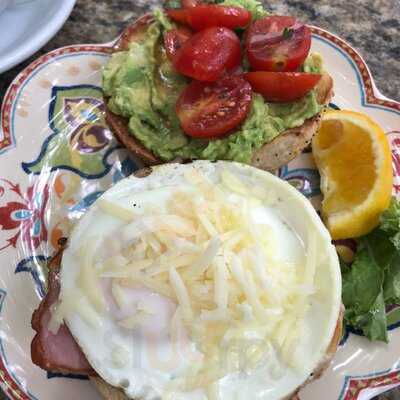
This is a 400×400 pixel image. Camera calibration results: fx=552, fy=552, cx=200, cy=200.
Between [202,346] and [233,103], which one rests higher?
[233,103]

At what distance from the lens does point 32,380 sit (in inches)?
88.0

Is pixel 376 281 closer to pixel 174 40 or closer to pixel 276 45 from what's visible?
pixel 276 45

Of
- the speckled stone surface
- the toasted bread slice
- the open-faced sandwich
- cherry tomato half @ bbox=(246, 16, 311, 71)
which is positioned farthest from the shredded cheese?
the speckled stone surface

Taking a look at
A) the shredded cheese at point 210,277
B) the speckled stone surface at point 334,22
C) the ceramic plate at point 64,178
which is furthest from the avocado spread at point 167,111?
the speckled stone surface at point 334,22

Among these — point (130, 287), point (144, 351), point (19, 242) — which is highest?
point (130, 287)

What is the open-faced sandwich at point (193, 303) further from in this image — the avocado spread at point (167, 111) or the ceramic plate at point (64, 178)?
the avocado spread at point (167, 111)

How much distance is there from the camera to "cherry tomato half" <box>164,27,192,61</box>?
2590mm

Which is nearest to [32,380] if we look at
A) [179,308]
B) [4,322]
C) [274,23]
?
[4,322]

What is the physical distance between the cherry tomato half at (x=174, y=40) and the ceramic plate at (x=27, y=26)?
0.63 metres

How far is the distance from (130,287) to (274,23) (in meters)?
1.46

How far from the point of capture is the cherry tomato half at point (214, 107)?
7.87ft

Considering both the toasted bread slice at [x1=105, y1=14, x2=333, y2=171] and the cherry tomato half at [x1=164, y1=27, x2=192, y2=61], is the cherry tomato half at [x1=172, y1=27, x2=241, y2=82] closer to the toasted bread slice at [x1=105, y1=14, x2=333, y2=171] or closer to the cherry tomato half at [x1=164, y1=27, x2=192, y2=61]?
the cherry tomato half at [x1=164, y1=27, x2=192, y2=61]

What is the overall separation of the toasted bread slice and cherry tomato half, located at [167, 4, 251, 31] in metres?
0.48

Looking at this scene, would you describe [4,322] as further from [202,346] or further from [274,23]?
[274,23]
